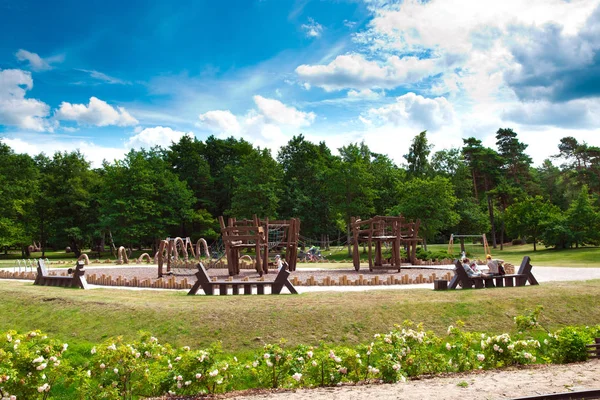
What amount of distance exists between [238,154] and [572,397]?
6382 cm

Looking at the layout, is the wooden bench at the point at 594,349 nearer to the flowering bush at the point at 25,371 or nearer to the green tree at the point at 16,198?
the flowering bush at the point at 25,371

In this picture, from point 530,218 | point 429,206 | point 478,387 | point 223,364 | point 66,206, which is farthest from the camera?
point 66,206

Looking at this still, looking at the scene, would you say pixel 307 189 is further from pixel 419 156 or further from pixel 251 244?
pixel 251 244

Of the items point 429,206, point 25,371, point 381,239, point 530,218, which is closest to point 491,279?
point 381,239

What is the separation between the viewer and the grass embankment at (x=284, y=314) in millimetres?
11031

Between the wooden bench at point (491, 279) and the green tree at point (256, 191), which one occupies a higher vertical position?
the green tree at point (256, 191)

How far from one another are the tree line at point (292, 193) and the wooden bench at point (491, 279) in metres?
27.3

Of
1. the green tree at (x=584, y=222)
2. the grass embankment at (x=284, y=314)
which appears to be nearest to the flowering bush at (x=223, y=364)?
the grass embankment at (x=284, y=314)

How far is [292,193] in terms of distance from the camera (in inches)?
2356

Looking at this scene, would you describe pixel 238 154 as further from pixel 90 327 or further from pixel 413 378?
pixel 413 378

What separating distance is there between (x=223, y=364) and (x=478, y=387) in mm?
3857

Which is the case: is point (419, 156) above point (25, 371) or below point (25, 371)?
above

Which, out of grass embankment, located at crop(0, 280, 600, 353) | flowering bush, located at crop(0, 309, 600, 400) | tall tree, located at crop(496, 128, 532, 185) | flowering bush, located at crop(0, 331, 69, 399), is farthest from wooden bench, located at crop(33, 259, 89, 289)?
tall tree, located at crop(496, 128, 532, 185)

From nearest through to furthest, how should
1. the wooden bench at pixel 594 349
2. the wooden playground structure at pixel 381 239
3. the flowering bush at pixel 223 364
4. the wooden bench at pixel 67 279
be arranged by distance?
the flowering bush at pixel 223 364 → the wooden bench at pixel 594 349 → the wooden bench at pixel 67 279 → the wooden playground structure at pixel 381 239
